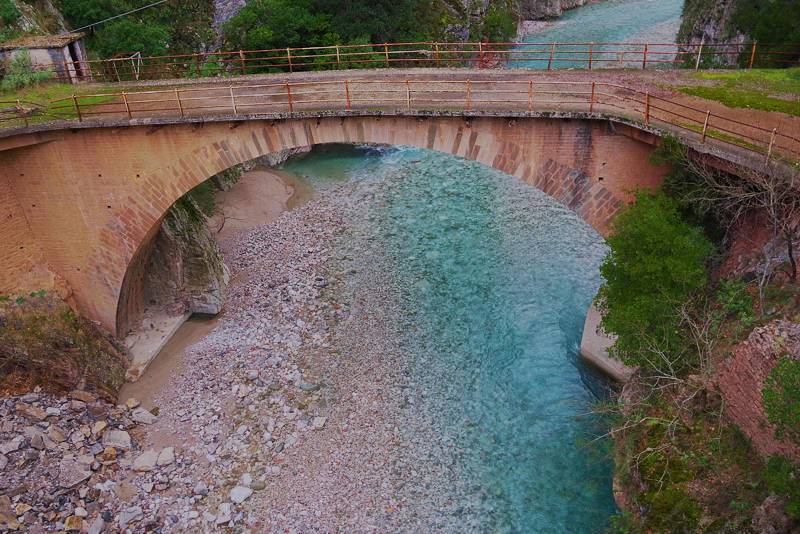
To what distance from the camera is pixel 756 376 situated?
1274 centimetres

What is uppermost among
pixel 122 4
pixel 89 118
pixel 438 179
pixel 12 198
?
pixel 122 4

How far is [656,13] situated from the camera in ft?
183

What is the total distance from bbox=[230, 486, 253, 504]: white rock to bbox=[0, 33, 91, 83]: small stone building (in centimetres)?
1507

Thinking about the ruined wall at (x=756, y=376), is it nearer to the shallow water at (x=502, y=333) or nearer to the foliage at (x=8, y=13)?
the shallow water at (x=502, y=333)

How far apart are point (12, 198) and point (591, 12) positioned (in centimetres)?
5549

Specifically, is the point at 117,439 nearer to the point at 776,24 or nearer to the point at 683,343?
the point at 683,343

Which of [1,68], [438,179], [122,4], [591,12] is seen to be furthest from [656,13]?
[1,68]

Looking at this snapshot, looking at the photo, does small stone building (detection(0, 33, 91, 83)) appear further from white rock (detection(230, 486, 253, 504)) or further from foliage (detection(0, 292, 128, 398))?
white rock (detection(230, 486, 253, 504))

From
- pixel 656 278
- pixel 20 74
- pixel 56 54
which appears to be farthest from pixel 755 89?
pixel 20 74

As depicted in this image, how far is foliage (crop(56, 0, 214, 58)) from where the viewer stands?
30.7 metres

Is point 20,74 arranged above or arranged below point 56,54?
below

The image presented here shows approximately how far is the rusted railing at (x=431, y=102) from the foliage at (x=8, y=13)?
1032 centimetres

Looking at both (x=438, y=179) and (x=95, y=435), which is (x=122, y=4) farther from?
(x=95, y=435)

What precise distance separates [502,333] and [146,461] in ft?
36.9
